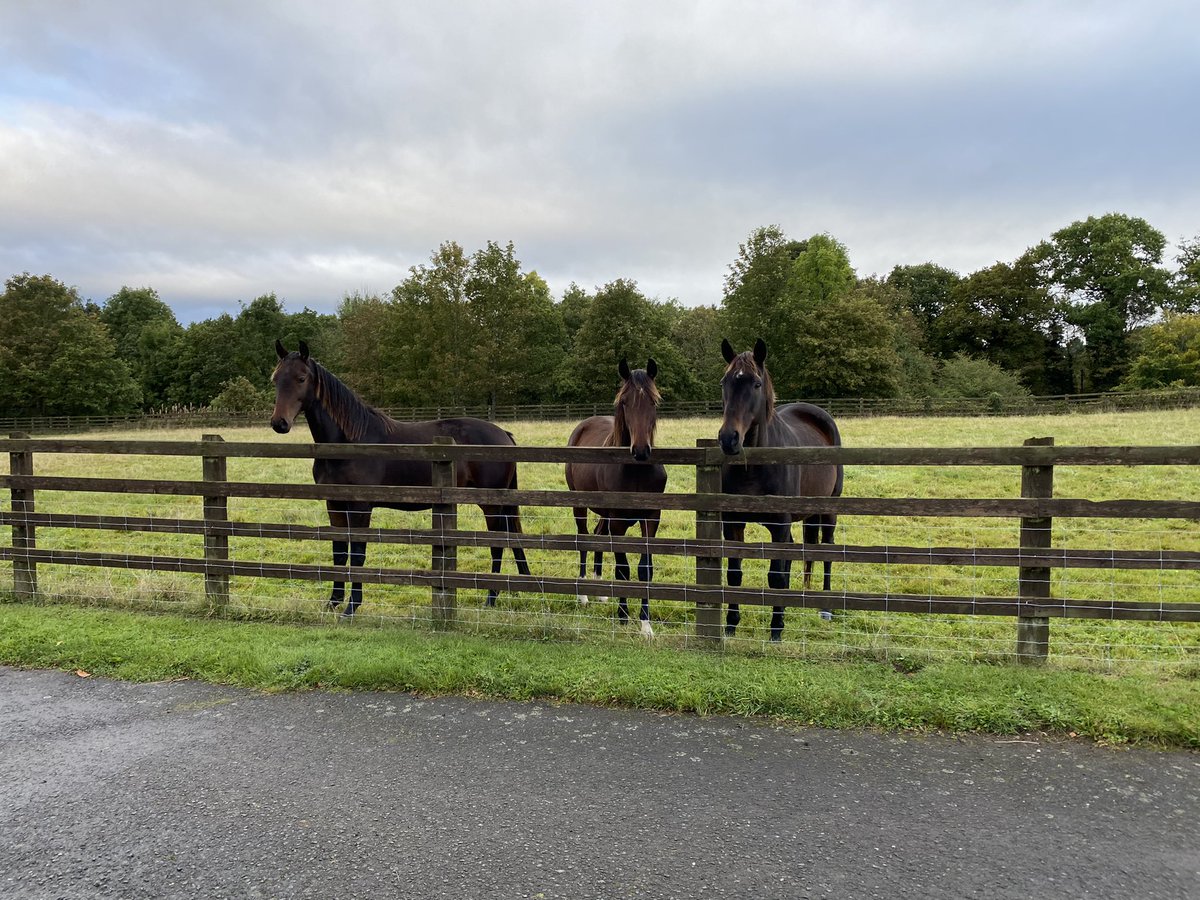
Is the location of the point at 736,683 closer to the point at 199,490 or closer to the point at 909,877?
the point at 909,877

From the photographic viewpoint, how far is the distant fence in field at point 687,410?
3459 cm

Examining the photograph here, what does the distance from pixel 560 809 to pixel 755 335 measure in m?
50.1

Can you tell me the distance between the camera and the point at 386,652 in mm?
4961

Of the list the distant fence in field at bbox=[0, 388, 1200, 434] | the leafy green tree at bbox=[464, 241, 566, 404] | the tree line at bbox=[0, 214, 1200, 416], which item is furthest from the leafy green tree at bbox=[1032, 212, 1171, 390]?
the leafy green tree at bbox=[464, 241, 566, 404]

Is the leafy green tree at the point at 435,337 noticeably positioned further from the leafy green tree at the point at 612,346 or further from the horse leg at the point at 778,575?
the horse leg at the point at 778,575

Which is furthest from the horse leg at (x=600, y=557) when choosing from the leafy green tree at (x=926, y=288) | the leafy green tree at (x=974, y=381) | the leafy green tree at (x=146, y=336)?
the leafy green tree at (x=146, y=336)

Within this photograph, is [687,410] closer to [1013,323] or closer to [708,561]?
[1013,323]

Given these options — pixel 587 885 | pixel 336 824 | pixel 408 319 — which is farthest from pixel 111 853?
pixel 408 319

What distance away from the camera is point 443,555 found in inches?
232

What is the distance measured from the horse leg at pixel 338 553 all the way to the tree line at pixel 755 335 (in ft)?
139

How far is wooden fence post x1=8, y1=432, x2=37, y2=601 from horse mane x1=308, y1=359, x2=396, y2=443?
9.33 ft

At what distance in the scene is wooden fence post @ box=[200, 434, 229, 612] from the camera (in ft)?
20.9

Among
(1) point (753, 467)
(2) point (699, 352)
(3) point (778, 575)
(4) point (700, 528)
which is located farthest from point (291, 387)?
(2) point (699, 352)

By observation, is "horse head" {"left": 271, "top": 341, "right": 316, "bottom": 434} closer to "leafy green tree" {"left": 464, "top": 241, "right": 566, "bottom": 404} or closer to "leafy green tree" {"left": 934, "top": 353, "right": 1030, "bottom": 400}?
"leafy green tree" {"left": 464, "top": 241, "right": 566, "bottom": 404}
